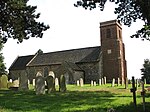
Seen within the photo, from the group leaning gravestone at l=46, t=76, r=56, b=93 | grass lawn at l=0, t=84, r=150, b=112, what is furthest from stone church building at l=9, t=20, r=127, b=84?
grass lawn at l=0, t=84, r=150, b=112

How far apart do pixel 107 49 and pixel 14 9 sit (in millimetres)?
30484

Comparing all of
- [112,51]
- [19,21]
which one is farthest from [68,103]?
[112,51]

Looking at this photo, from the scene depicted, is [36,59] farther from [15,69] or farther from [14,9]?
[14,9]

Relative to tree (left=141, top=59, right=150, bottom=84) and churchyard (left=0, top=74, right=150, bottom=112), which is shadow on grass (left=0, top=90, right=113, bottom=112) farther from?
tree (left=141, top=59, right=150, bottom=84)

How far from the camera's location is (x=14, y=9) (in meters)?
21.0

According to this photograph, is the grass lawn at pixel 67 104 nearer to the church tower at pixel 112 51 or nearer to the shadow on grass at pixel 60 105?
the shadow on grass at pixel 60 105

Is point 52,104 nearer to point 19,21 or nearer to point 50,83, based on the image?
point 50,83

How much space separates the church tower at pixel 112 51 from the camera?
47.4 metres

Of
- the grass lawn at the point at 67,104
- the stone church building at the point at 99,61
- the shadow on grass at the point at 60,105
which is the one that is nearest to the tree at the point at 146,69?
the stone church building at the point at 99,61

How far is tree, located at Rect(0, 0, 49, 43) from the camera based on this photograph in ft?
68.3

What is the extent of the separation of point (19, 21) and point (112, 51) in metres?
29.5

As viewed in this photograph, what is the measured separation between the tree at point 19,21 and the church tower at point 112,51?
26564mm

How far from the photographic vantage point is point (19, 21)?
21.8 metres

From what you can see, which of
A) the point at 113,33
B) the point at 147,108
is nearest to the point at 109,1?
the point at 147,108
